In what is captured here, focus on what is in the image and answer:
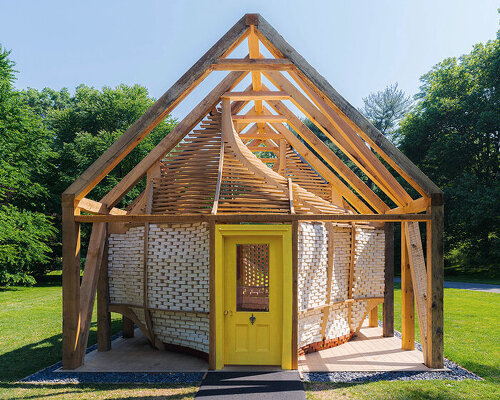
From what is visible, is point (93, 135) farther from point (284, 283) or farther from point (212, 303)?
point (284, 283)

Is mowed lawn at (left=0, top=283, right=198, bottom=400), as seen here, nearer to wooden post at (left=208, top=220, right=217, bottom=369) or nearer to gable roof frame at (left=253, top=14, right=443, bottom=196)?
wooden post at (left=208, top=220, right=217, bottom=369)

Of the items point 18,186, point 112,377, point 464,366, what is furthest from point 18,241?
point 464,366

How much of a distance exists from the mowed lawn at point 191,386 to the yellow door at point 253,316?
1.11 meters

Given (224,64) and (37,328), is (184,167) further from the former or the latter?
(37,328)

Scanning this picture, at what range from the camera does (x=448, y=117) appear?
83.2 ft

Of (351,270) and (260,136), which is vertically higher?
(260,136)

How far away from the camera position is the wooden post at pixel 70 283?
654cm

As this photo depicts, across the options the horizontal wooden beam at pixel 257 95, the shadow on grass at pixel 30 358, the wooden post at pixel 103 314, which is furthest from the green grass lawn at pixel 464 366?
the horizontal wooden beam at pixel 257 95

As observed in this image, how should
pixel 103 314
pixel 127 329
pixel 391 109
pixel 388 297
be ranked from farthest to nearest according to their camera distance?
pixel 391 109 < pixel 388 297 < pixel 127 329 < pixel 103 314

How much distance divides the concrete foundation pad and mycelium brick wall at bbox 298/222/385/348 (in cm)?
223

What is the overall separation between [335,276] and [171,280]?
353cm

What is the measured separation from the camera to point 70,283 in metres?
6.55

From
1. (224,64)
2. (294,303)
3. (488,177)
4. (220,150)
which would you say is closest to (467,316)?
(294,303)

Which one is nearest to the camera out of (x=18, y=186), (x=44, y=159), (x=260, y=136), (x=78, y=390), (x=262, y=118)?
(x=78, y=390)
